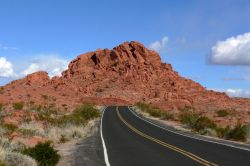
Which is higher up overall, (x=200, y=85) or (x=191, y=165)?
(x=200, y=85)

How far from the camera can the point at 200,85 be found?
14712 centimetres

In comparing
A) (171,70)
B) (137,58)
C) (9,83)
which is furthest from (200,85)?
(9,83)

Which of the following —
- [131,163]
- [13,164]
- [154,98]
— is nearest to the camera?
[13,164]

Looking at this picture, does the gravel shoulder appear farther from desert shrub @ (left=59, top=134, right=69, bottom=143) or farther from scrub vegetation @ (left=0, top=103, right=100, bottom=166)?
desert shrub @ (left=59, top=134, right=69, bottom=143)

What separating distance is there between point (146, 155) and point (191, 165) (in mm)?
3623

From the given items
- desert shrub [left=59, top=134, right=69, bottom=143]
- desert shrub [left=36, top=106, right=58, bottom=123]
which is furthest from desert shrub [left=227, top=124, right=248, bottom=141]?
desert shrub [left=36, top=106, right=58, bottom=123]

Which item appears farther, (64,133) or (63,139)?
(64,133)

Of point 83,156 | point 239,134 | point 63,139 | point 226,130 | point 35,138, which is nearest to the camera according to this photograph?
point 83,156

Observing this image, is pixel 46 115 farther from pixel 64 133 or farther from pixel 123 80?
pixel 123 80

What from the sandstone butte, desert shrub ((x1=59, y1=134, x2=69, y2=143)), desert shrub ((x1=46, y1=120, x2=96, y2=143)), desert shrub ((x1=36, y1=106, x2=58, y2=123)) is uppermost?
the sandstone butte

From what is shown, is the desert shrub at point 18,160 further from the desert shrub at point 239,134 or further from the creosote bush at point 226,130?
the creosote bush at point 226,130

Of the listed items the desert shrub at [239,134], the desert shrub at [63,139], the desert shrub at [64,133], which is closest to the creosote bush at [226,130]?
the desert shrub at [239,134]

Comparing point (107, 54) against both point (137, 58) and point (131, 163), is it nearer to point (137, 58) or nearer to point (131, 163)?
point (137, 58)

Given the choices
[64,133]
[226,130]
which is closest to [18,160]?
[64,133]
